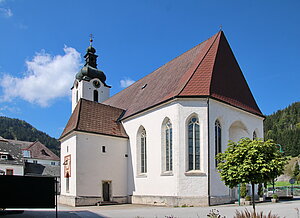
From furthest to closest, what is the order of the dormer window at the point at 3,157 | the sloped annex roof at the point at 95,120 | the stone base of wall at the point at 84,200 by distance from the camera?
the dormer window at the point at 3,157, the sloped annex roof at the point at 95,120, the stone base of wall at the point at 84,200

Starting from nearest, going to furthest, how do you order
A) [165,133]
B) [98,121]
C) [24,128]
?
1. [165,133]
2. [98,121]
3. [24,128]

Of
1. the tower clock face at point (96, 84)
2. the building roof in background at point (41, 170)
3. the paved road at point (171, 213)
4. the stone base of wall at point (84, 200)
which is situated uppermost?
the tower clock face at point (96, 84)

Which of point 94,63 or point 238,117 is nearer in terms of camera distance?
point 238,117

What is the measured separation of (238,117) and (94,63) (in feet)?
88.0

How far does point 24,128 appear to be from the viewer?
148500 mm

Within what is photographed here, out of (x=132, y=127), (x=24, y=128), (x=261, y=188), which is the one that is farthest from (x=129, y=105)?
(x=24, y=128)

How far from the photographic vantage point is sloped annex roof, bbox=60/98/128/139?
2436cm

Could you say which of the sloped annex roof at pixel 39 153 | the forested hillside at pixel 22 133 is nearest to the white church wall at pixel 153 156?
the sloped annex roof at pixel 39 153

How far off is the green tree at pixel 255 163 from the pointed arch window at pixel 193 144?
8.15m

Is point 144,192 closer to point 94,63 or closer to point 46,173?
point 94,63

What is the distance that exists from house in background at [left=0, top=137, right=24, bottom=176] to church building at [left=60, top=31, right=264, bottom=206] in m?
17.7

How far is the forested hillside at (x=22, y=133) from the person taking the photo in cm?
13312

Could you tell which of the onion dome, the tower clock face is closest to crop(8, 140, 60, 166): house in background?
the onion dome

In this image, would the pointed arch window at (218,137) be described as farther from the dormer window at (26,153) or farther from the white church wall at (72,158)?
the dormer window at (26,153)
